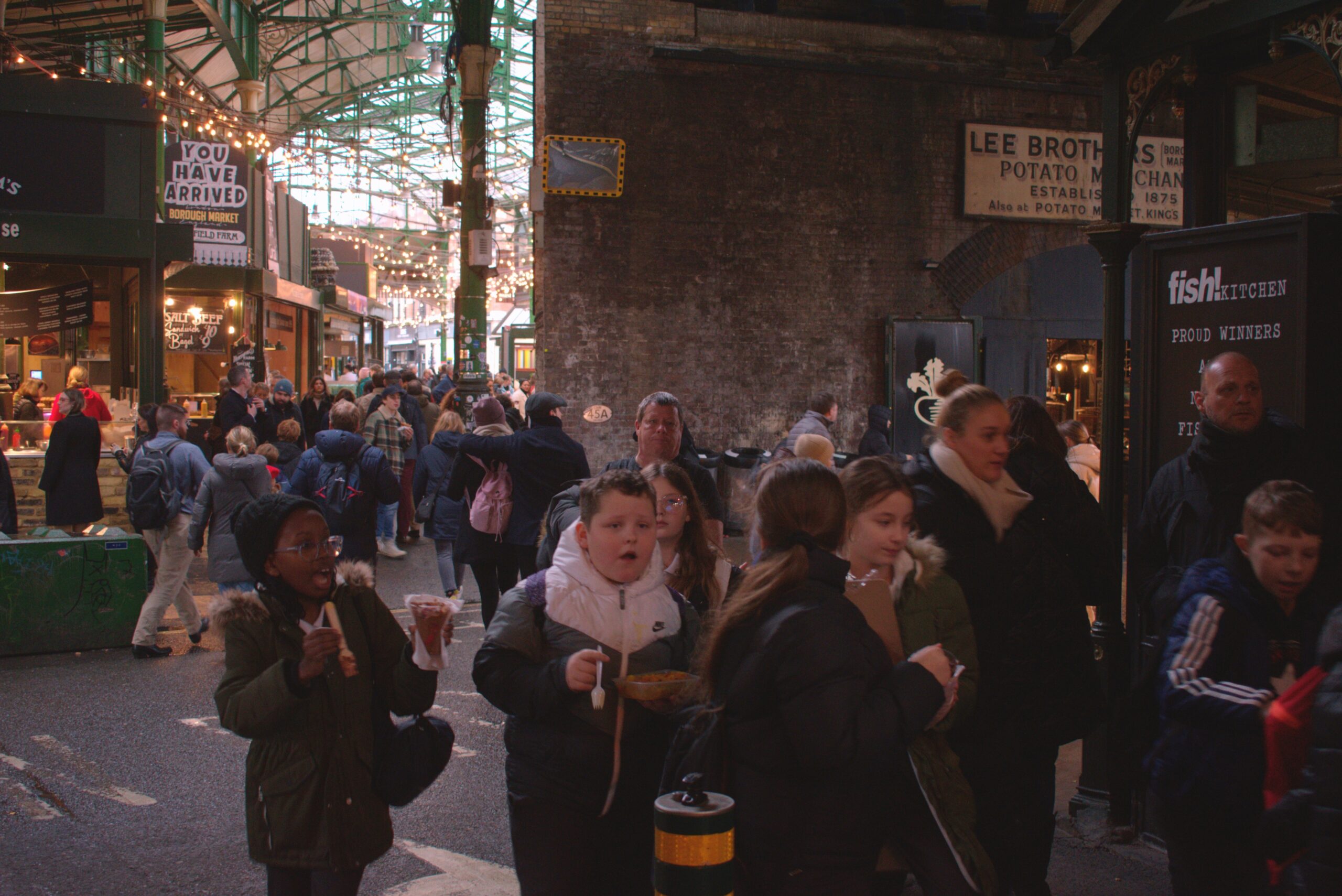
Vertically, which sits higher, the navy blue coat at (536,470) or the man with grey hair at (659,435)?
the man with grey hair at (659,435)

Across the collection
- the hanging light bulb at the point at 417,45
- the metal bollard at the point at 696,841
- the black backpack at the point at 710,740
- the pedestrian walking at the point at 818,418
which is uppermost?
the hanging light bulb at the point at 417,45

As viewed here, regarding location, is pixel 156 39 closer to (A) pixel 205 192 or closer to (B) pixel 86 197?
(A) pixel 205 192

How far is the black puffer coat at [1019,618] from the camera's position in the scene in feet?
11.8

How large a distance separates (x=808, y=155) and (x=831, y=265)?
1.64 m

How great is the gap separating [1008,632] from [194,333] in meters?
20.2

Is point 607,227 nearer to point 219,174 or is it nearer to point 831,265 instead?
point 831,265

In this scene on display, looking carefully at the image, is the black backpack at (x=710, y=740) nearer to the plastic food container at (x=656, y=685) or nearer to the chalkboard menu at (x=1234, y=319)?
the plastic food container at (x=656, y=685)

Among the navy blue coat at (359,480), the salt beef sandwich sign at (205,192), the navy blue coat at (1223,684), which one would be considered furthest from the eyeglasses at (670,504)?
the salt beef sandwich sign at (205,192)

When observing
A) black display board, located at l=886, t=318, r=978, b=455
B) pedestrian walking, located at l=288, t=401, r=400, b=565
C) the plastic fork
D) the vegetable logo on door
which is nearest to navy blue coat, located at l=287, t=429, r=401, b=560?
pedestrian walking, located at l=288, t=401, r=400, b=565

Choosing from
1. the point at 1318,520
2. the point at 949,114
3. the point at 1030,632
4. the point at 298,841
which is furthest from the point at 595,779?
the point at 949,114

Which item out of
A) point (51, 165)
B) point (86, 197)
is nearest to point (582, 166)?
point (86, 197)

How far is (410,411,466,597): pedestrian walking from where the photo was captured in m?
9.78

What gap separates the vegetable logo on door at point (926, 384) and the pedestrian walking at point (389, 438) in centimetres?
745

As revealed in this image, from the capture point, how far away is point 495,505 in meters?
7.38
